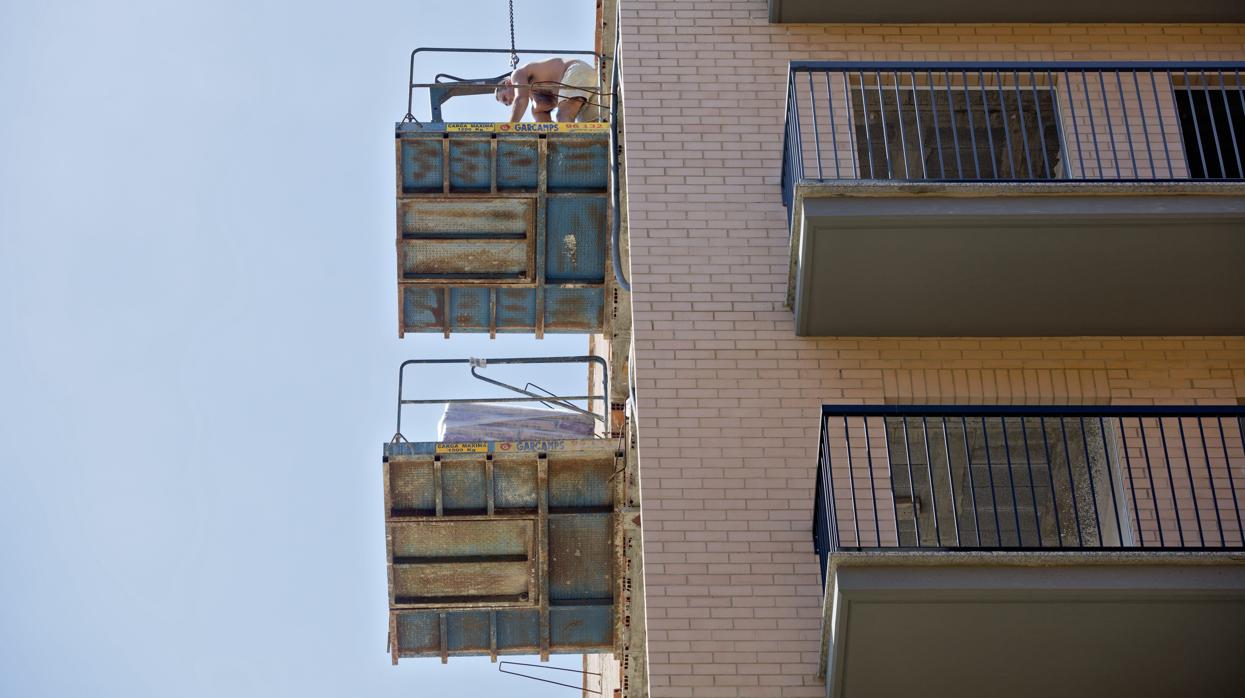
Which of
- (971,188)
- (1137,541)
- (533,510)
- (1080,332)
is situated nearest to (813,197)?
(971,188)

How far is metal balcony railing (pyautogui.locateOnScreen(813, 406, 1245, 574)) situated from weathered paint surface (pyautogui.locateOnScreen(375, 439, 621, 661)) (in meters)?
2.81

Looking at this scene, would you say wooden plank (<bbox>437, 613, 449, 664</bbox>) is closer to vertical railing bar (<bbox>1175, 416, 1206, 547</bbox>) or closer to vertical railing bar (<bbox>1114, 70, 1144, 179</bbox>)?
vertical railing bar (<bbox>1175, 416, 1206, 547</bbox>)

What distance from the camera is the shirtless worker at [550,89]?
15.5 m

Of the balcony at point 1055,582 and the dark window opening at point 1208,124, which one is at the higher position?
the dark window opening at point 1208,124

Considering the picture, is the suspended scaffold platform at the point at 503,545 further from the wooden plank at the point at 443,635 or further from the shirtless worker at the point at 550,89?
the shirtless worker at the point at 550,89

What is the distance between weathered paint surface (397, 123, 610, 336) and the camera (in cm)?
1475

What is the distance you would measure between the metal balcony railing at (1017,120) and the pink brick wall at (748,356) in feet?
Answer: 1.15

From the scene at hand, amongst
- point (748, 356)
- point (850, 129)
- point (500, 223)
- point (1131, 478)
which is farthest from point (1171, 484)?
point (500, 223)

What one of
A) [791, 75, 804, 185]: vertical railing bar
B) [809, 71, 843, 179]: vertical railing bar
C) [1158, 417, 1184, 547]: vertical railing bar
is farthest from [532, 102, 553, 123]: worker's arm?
[1158, 417, 1184, 547]: vertical railing bar

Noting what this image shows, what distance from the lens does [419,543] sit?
14617 millimetres

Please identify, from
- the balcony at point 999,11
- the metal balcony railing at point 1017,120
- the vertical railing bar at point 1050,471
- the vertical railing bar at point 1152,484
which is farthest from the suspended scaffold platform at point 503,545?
the vertical railing bar at point 1152,484

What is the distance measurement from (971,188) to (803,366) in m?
1.76

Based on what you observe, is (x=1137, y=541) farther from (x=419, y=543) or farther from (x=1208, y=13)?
(x=419, y=543)

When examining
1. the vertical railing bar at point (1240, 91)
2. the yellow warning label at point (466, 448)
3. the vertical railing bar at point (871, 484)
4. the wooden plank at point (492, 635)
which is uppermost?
the vertical railing bar at point (1240, 91)
